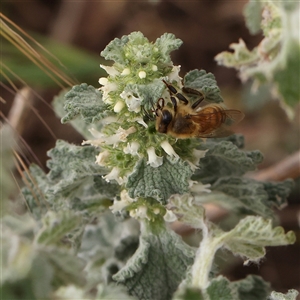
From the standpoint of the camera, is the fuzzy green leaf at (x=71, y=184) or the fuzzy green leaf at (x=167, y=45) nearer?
the fuzzy green leaf at (x=167, y=45)

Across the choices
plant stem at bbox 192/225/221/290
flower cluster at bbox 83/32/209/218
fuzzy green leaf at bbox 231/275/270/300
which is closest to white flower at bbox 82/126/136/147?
flower cluster at bbox 83/32/209/218

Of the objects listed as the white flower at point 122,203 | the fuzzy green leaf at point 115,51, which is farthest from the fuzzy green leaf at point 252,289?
the fuzzy green leaf at point 115,51

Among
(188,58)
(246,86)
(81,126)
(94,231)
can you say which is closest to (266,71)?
(81,126)

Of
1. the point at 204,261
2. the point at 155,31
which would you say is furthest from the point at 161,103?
the point at 155,31

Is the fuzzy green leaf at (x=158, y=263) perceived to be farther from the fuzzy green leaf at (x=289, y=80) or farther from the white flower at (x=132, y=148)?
the fuzzy green leaf at (x=289, y=80)

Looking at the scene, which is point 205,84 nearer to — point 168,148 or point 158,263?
point 168,148

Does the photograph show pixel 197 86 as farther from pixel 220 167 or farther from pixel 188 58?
pixel 188 58
